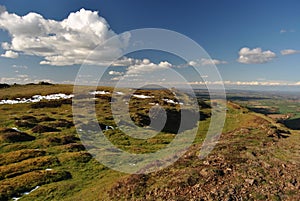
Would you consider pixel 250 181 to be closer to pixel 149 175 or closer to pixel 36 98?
pixel 149 175

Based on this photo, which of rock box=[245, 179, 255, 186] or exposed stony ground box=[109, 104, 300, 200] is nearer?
exposed stony ground box=[109, 104, 300, 200]

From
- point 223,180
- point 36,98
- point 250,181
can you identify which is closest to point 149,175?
point 223,180

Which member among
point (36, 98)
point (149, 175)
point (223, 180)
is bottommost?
point (149, 175)

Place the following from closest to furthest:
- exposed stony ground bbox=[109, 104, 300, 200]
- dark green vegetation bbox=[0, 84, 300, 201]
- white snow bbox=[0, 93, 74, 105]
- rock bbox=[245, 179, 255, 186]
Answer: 1. exposed stony ground bbox=[109, 104, 300, 200]
2. dark green vegetation bbox=[0, 84, 300, 201]
3. rock bbox=[245, 179, 255, 186]
4. white snow bbox=[0, 93, 74, 105]

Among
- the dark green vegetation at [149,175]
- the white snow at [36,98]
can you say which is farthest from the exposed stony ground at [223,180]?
the white snow at [36,98]

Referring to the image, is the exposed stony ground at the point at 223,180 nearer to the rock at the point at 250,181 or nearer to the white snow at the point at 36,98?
the rock at the point at 250,181

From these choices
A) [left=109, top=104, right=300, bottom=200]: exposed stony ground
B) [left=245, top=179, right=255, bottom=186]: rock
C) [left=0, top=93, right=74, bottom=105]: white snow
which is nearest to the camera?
[left=109, top=104, right=300, bottom=200]: exposed stony ground

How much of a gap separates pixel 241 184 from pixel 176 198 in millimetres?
6682

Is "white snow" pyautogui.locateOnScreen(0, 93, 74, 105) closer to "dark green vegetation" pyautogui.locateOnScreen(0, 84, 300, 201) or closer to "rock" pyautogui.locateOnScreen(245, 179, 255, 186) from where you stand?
"dark green vegetation" pyautogui.locateOnScreen(0, 84, 300, 201)

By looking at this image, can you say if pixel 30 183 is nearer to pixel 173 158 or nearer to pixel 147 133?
pixel 173 158

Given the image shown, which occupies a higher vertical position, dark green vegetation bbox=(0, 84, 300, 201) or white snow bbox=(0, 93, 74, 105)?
white snow bbox=(0, 93, 74, 105)

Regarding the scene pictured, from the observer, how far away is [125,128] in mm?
59188

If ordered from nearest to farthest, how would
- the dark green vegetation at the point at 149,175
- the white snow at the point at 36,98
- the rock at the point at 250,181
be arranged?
the dark green vegetation at the point at 149,175 < the rock at the point at 250,181 < the white snow at the point at 36,98

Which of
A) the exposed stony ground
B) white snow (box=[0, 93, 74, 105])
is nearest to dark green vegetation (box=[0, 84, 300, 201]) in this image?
the exposed stony ground
